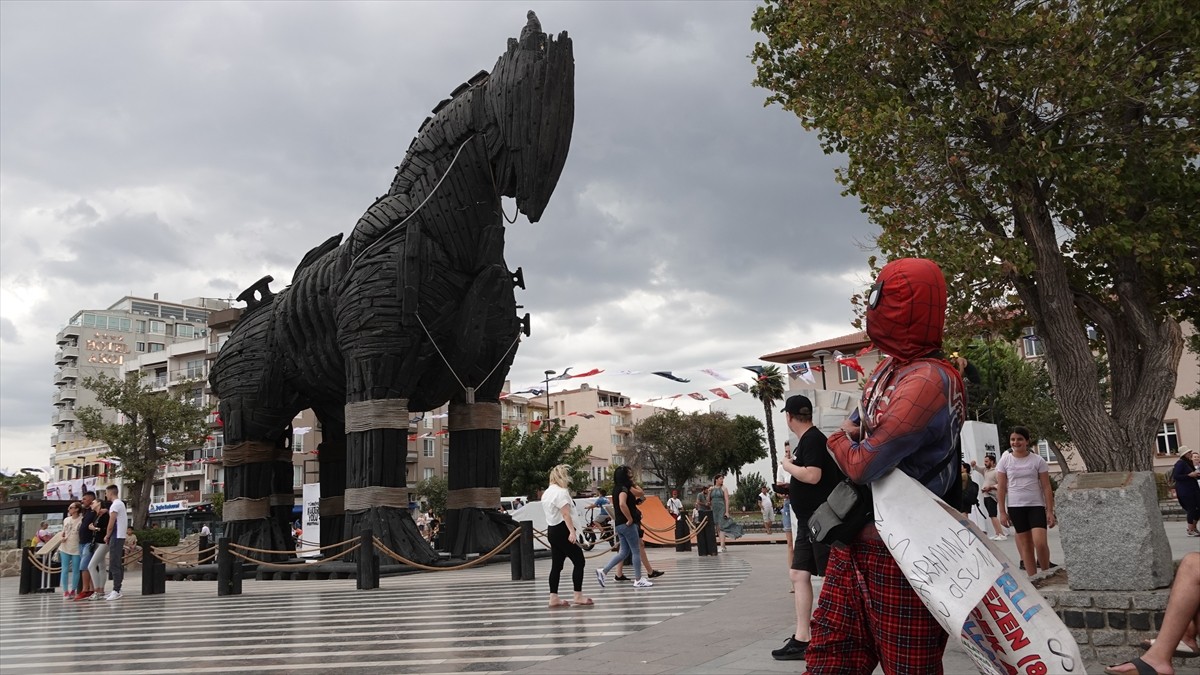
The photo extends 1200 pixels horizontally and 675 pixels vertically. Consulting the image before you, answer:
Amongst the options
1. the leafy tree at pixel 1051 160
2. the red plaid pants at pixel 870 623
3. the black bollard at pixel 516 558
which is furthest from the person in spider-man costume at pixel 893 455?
the black bollard at pixel 516 558

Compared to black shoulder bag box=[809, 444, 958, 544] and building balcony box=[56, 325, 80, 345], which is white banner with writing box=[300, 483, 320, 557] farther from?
building balcony box=[56, 325, 80, 345]

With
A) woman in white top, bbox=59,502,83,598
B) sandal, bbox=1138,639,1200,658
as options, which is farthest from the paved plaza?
woman in white top, bbox=59,502,83,598

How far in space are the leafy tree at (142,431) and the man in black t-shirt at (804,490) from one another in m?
36.1

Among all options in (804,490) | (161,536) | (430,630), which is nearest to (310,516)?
(430,630)

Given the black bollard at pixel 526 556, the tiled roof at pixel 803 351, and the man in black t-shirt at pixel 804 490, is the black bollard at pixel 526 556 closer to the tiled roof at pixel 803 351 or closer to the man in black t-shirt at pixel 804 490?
the man in black t-shirt at pixel 804 490

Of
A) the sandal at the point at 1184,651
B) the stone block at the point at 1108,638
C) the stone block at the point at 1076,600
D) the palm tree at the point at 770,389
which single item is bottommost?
the stone block at the point at 1108,638

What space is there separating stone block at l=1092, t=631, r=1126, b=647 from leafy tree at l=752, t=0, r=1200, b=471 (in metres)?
5.52

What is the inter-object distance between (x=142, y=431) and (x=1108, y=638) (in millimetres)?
39744

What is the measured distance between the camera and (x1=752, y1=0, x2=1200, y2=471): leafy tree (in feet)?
33.0

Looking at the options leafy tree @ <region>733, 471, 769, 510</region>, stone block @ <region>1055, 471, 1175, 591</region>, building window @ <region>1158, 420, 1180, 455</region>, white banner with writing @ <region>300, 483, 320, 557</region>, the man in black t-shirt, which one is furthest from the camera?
leafy tree @ <region>733, 471, 769, 510</region>

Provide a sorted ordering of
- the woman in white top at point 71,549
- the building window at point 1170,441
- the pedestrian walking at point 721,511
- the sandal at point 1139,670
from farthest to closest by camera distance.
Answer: the building window at point 1170,441 < the pedestrian walking at point 721,511 < the woman in white top at point 71,549 < the sandal at point 1139,670

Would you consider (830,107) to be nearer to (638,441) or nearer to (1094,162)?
(1094,162)

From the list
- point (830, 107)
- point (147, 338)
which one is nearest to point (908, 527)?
point (830, 107)

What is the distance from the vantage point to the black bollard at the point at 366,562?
12.1 metres
